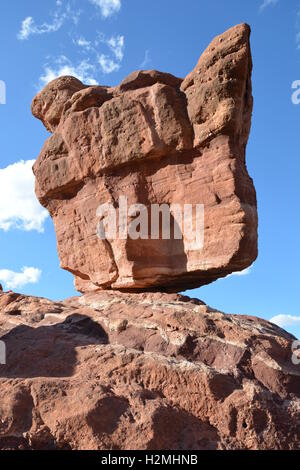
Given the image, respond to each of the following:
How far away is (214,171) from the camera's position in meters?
11.2

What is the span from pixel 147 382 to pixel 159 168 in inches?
241

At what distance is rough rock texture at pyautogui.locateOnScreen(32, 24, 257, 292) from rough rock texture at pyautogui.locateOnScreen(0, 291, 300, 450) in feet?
6.24

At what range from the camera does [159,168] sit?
478 inches

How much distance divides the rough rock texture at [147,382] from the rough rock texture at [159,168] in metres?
1.90

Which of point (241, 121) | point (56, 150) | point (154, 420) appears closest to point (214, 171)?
point (241, 121)

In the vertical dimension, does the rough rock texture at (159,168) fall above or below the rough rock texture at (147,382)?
above

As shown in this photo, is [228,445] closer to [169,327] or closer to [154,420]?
[154,420]

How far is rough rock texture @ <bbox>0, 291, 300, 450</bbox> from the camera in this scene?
6977mm

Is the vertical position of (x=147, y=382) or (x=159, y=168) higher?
(x=159, y=168)

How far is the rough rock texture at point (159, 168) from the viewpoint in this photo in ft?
35.9

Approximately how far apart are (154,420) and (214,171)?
249 inches

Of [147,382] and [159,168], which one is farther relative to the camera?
[159,168]

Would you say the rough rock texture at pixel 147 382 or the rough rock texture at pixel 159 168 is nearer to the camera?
the rough rock texture at pixel 147 382
